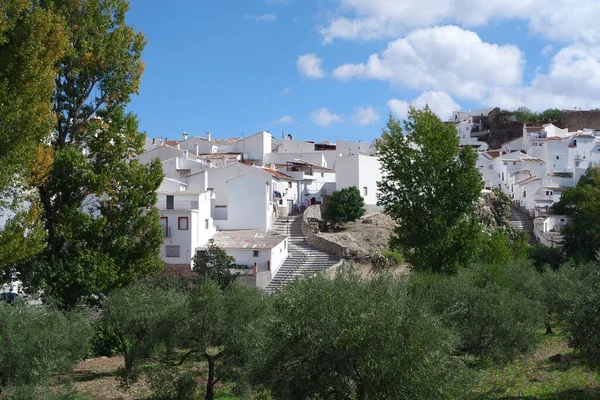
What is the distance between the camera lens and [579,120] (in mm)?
90750

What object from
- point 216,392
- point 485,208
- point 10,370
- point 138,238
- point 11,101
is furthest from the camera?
point 485,208

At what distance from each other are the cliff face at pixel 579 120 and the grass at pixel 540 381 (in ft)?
250

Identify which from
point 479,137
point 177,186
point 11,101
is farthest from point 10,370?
point 479,137

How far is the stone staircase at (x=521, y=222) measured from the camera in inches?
2183

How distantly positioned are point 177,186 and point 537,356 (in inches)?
1077

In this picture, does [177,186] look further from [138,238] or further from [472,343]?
[472,343]

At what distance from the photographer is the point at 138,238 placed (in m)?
21.7

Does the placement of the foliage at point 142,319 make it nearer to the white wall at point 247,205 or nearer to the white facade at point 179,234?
the white facade at point 179,234

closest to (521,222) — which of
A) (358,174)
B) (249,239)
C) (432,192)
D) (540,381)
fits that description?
(358,174)

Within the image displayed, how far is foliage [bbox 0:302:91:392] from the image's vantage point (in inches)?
506

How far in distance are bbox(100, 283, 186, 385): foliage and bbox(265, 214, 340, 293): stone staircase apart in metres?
13.3

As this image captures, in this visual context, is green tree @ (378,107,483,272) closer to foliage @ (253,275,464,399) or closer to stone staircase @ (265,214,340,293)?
stone staircase @ (265,214,340,293)

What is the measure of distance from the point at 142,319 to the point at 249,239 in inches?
771

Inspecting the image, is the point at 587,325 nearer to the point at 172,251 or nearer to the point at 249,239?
the point at 172,251
